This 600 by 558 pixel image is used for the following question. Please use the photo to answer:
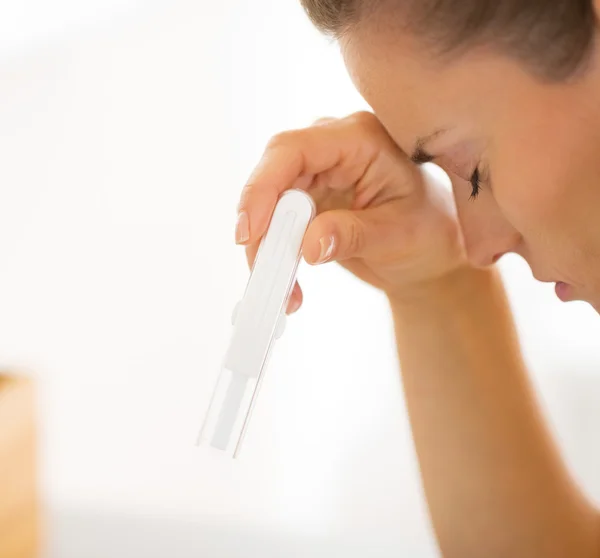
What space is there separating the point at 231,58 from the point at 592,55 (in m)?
0.61

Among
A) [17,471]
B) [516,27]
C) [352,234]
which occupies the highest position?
[516,27]

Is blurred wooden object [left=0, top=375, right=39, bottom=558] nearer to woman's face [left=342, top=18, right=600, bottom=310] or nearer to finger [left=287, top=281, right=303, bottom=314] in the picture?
finger [left=287, top=281, right=303, bottom=314]

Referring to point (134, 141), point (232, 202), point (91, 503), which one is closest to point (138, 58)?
point (134, 141)

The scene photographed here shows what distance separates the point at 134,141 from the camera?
3.00ft

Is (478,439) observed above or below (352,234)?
below

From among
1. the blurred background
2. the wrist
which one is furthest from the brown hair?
the blurred background

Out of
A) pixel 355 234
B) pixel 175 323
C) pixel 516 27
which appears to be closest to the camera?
pixel 516 27

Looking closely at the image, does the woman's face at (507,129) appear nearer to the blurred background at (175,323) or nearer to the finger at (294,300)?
the finger at (294,300)

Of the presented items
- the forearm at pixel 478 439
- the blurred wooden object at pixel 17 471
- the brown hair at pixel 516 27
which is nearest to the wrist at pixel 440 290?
the forearm at pixel 478 439

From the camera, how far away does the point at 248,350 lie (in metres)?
0.47

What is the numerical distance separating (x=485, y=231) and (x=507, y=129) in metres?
0.11

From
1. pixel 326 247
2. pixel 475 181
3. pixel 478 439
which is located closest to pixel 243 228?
pixel 326 247

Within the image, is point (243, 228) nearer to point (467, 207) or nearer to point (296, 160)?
point (296, 160)

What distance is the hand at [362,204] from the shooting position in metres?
0.50
